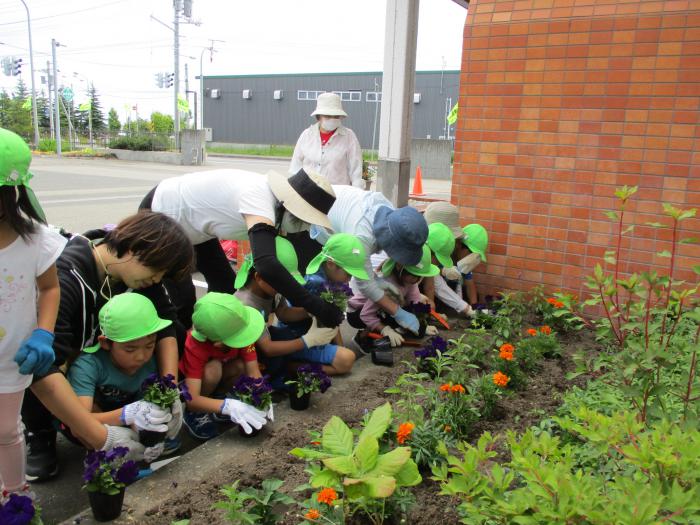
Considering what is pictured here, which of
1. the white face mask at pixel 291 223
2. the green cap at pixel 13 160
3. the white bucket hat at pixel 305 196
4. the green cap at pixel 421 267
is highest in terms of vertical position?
the green cap at pixel 13 160

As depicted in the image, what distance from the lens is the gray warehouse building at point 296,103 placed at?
121 feet

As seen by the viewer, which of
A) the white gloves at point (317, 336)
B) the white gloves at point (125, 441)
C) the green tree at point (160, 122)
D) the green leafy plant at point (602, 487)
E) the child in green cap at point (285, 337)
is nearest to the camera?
the green leafy plant at point (602, 487)

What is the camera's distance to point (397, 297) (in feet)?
14.1

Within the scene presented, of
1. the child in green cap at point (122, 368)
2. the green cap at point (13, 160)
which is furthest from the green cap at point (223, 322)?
the green cap at point (13, 160)

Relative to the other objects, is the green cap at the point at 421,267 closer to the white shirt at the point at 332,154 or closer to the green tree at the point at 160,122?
the white shirt at the point at 332,154

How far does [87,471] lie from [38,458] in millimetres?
766

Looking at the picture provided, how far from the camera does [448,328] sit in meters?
4.64

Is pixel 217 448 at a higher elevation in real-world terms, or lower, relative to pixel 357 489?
lower

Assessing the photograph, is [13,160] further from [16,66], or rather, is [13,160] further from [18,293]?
[16,66]

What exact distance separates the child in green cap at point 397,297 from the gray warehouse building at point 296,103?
31.2 m

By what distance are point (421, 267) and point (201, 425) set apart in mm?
1890

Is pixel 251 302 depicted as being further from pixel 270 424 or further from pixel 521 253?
pixel 521 253

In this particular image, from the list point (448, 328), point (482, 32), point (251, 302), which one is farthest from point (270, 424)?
point (482, 32)

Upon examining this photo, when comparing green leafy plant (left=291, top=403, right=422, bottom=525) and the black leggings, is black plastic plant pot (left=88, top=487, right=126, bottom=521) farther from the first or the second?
the black leggings
